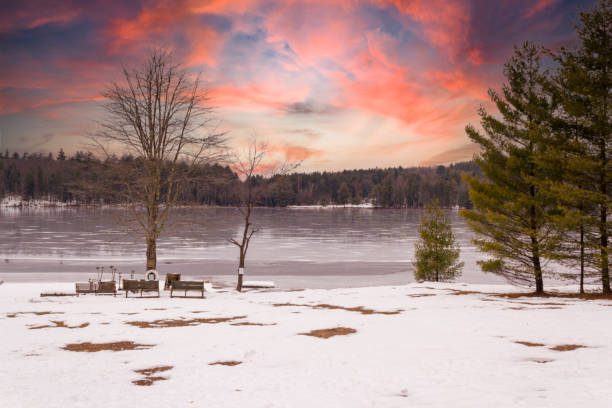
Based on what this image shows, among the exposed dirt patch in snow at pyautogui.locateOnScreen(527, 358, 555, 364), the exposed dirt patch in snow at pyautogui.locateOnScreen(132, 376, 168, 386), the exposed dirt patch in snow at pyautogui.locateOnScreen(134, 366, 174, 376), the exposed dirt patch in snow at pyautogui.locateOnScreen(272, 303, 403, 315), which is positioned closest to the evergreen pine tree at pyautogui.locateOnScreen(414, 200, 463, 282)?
the exposed dirt patch in snow at pyautogui.locateOnScreen(272, 303, 403, 315)

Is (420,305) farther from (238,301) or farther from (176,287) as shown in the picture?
(176,287)

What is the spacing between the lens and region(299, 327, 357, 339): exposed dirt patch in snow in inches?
422

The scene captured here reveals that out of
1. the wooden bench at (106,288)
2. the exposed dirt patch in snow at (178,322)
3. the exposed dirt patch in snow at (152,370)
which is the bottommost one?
the wooden bench at (106,288)

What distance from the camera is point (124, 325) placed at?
11828 millimetres

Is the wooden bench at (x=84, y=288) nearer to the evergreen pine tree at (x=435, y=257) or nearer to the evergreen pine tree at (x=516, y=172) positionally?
the evergreen pine tree at (x=516, y=172)

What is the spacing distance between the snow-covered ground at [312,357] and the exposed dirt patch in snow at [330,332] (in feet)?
0.52

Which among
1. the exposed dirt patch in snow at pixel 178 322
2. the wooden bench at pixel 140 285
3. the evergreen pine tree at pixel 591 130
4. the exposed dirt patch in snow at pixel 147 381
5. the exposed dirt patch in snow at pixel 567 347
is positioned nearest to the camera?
the exposed dirt patch in snow at pixel 147 381

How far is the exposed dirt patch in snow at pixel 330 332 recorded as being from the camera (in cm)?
1072

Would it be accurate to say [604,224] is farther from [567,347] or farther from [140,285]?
[140,285]

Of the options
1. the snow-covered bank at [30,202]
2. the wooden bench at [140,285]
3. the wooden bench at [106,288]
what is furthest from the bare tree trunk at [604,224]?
the snow-covered bank at [30,202]

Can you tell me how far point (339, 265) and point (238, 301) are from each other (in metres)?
20.3

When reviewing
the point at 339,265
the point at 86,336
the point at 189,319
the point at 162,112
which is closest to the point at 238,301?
the point at 189,319

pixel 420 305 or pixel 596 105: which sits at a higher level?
pixel 596 105

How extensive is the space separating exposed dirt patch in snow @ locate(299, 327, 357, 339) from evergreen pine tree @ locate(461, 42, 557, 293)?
35.0ft
